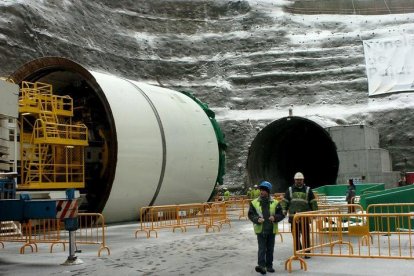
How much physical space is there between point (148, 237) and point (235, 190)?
2111cm

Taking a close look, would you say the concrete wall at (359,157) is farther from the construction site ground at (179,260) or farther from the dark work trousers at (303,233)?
the dark work trousers at (303,233)

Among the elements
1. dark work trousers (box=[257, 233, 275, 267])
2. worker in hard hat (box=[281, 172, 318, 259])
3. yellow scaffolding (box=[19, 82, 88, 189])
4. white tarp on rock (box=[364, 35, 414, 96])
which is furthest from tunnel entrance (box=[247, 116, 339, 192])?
dark work trousers (box=[257, 233, 275, 267])

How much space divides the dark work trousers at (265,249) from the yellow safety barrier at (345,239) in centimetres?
34

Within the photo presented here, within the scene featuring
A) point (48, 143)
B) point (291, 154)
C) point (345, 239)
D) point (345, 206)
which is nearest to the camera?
point (345, 206)

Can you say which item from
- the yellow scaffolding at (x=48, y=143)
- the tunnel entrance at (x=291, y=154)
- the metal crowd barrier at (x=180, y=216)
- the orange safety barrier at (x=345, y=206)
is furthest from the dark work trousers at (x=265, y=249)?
the tunnel entrance at (x=291, y=154)

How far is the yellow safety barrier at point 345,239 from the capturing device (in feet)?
28.2

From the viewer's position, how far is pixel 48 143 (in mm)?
15031

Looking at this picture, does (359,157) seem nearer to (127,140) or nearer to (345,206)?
(127,140)

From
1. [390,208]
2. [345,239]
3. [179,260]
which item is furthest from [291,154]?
[179,260]

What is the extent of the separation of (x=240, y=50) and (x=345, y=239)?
32775 mm

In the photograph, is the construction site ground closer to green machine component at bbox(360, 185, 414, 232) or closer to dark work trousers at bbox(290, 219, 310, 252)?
dark work trousers at bbox(290, 219, 310, 252)

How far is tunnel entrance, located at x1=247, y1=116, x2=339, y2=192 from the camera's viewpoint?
27.8m

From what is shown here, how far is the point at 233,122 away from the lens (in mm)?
37125

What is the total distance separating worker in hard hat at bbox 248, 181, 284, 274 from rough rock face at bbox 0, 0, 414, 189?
2577 cm
